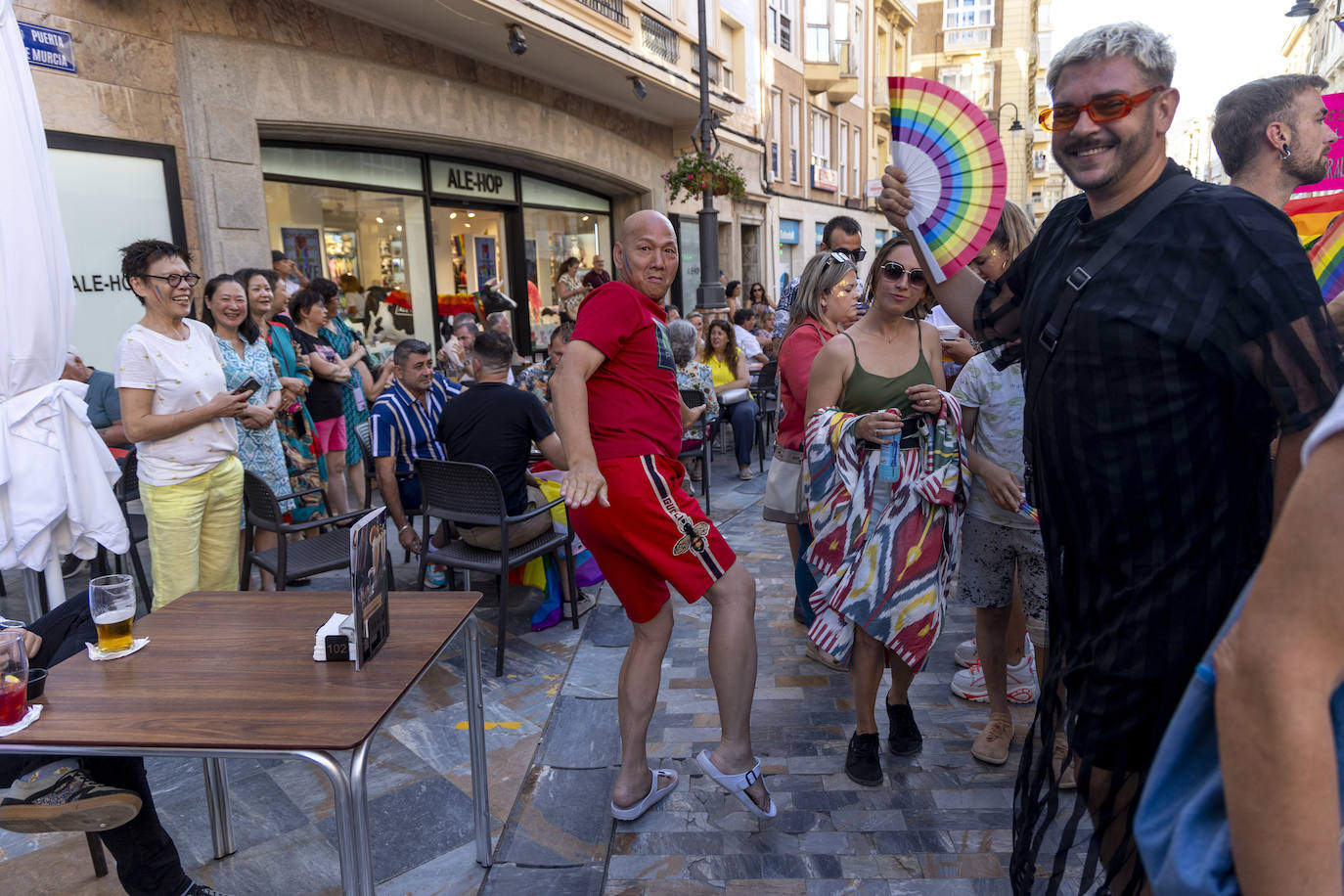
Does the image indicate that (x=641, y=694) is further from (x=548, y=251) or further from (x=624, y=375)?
(x=548, y=251)

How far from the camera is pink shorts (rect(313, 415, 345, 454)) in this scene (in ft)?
19.4

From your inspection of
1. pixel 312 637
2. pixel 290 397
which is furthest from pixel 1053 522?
pixel 290 397

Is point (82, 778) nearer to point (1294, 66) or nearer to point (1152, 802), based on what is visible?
point (1152, 802)

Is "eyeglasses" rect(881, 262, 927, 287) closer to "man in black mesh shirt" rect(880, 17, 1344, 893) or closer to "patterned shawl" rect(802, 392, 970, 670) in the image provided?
"patterned shawl" rect(802, 392, 970, 670)

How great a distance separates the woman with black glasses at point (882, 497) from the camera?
283 centimetres

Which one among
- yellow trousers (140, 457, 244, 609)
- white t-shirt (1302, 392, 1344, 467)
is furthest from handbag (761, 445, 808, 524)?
white t-shirt (1302, 392, 1344, 467)

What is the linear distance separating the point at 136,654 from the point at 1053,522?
2.20 m

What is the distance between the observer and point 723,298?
1287 cm

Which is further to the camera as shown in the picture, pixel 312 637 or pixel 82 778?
pixel 312 637

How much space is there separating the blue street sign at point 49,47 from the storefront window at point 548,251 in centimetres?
662

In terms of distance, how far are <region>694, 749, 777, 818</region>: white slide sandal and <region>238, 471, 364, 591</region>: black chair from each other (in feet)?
6.54

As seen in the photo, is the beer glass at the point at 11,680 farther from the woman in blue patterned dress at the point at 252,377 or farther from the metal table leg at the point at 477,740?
the woman in blue patterned dress at the point at 252,377

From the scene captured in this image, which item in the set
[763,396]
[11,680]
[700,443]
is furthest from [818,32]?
[11,680]

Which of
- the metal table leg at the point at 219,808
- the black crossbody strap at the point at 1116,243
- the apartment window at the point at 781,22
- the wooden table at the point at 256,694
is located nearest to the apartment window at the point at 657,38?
the apartment window at the point at 781,22
